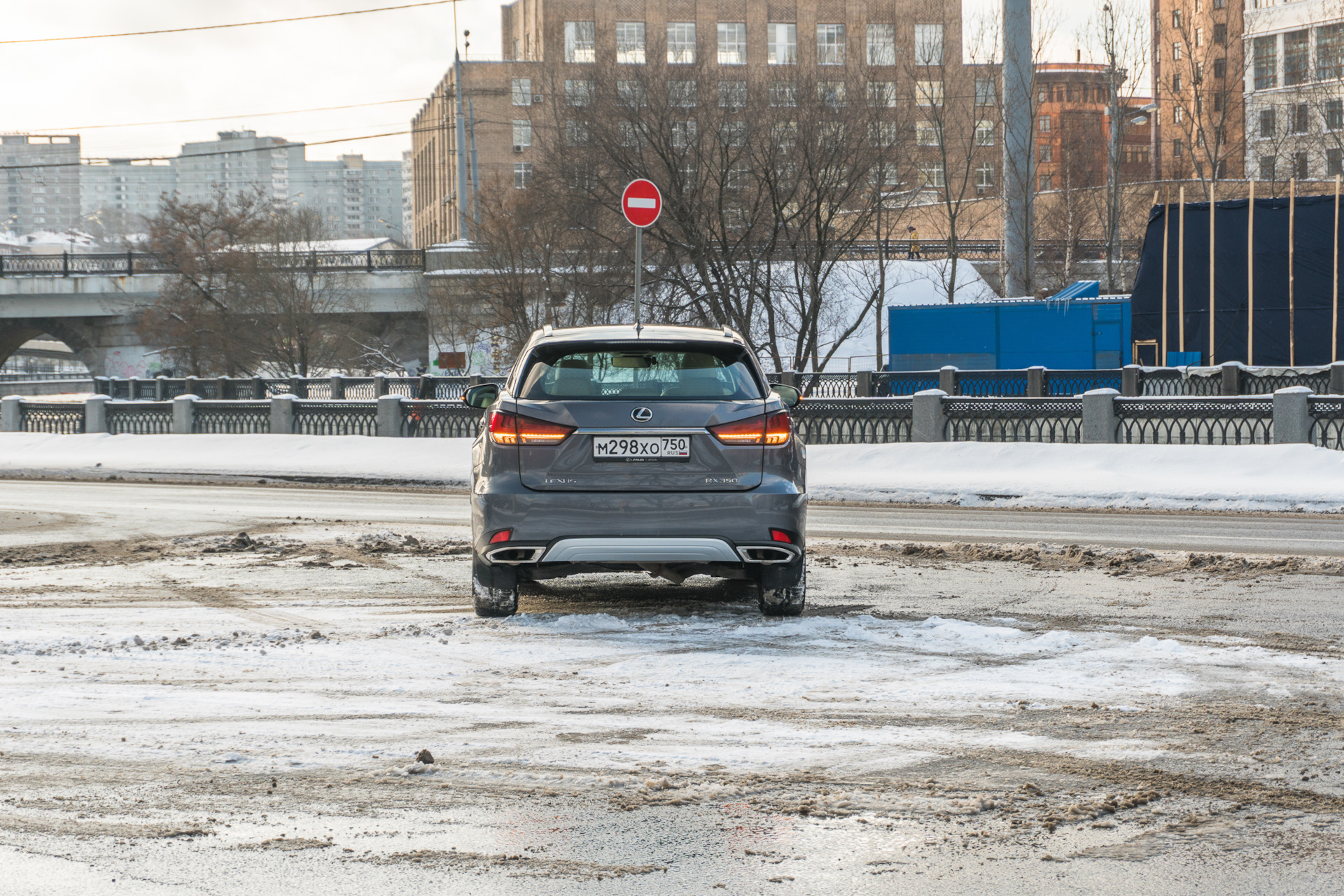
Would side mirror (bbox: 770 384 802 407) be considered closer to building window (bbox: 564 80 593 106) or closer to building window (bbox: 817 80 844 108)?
building window (bbox: 817 80 844 108)

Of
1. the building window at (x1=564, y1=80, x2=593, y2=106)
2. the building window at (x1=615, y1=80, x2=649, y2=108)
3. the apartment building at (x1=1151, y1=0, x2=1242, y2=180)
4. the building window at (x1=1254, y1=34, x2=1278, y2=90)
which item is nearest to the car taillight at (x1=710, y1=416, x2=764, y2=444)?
the building window at (x1=615, y1=80, x2=649, y2=108)

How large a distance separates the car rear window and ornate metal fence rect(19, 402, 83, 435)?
79.4 feet

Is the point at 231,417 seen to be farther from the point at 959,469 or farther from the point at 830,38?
the point at 830,38

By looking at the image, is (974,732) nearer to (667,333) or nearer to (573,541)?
(573,541)

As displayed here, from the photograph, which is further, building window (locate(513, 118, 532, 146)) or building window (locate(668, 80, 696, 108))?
building window (locate(513, 118, 532, 146))

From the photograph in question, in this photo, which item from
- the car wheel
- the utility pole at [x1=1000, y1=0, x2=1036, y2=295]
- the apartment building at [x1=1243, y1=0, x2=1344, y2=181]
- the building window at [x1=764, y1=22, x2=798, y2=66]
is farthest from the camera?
the building window at [x1=764, y1=22, x2=798, y2=66]

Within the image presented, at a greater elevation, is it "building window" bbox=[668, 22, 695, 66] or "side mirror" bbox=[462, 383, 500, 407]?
"building window" bbox=[668, 22, 695, 66]

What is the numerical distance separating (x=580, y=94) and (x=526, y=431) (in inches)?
933

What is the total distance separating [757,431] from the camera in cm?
753

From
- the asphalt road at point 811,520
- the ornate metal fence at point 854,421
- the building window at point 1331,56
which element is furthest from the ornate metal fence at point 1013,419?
the building window at point 1331,56

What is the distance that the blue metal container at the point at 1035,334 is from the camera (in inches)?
1266

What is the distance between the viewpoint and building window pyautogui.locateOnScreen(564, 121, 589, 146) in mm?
27859

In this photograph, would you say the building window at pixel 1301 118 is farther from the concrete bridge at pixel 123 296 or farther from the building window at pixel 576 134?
the building window at pixel 576 134

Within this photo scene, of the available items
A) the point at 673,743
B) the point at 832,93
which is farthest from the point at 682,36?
the point at 673,743
